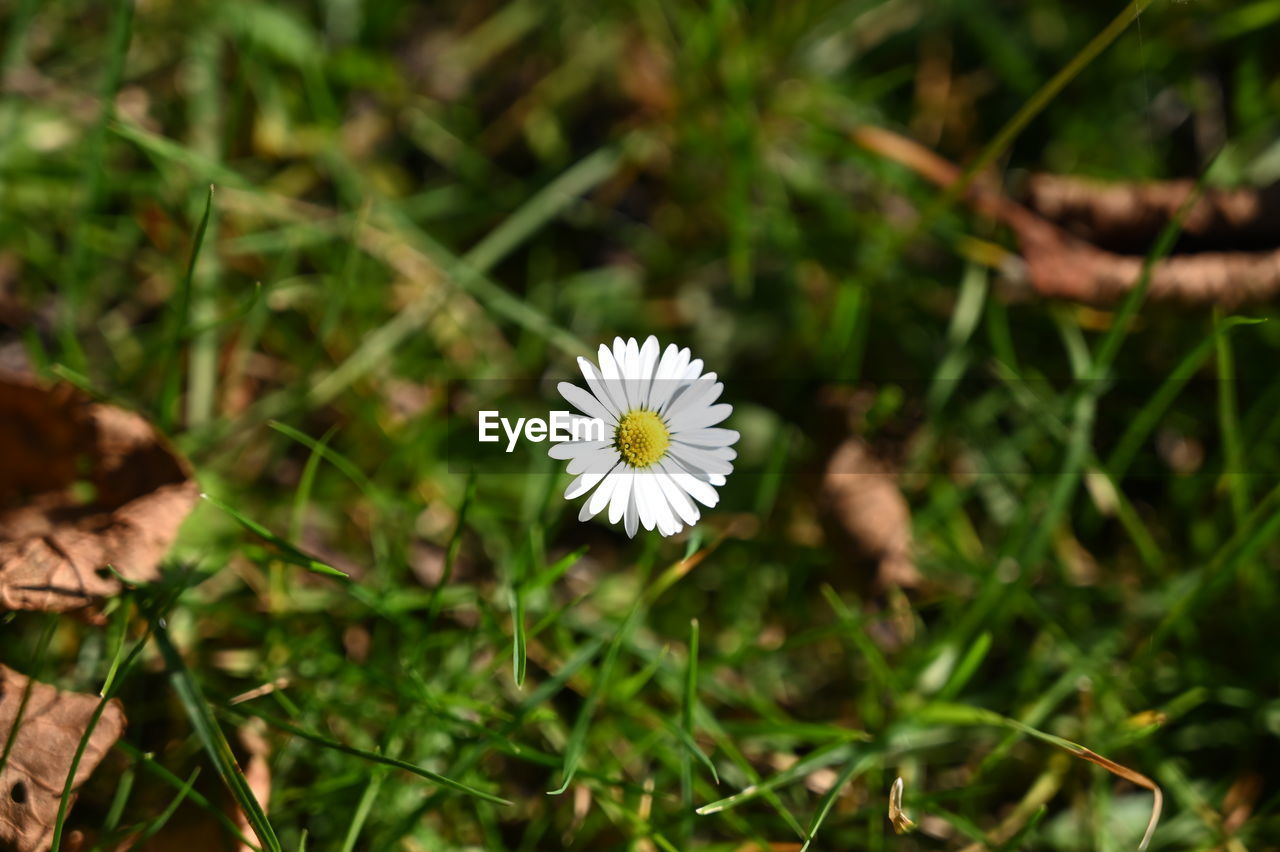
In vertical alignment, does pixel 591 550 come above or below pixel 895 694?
above

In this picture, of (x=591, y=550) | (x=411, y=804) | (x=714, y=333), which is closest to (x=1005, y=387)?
(x=714, y=333)

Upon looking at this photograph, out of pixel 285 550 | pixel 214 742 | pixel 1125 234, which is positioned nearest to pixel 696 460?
pixel 285 550

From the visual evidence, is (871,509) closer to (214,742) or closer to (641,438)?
(641,438)

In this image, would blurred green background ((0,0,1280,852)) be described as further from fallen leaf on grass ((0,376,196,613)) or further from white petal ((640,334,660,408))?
white petal ((640,334,660,408))

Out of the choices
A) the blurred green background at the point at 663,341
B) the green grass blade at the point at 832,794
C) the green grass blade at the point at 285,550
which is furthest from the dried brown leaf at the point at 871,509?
the green grass blade at the point at 285,550

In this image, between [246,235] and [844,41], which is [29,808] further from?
[844,41]

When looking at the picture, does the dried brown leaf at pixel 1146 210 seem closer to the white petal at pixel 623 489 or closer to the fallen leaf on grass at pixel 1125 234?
the fallen leaf on grass at pixel 1125 234

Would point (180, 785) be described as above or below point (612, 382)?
below
